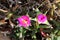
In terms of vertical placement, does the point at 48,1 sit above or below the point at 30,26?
above

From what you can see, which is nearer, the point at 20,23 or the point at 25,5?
the point at 20,23

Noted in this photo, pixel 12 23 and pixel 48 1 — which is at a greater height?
pixel 48 1

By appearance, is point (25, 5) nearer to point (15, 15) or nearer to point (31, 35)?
point (15, 15)

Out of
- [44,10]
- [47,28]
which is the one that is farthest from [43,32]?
[44,10]

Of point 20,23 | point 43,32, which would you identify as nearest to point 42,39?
point 43,32

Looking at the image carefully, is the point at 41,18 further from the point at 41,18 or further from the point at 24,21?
the point at 24,21

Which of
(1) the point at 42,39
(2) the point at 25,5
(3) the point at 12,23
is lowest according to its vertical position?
(1) the point at 42,39

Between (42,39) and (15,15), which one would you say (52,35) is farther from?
(15,15)

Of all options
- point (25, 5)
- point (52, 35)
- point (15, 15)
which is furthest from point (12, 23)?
point (52, 35)

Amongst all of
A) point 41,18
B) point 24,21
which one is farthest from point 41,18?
point 24,21
